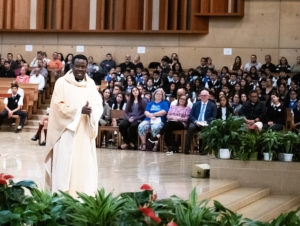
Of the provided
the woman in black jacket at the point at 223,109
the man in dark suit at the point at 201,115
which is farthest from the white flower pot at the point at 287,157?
the woman in black jacket at the point at 223,109

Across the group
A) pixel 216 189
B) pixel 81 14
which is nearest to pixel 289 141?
pixel 216 189

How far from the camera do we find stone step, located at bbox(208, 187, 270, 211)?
24.2 ft

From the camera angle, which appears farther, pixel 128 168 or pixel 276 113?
pixel 276 113

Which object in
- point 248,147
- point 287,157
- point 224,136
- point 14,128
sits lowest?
point 14,128

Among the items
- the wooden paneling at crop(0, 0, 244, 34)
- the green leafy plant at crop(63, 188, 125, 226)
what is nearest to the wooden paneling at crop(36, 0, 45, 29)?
the wooden paneling at crop(0, 0, 244, 34)

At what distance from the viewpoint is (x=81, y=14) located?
67.6 ft

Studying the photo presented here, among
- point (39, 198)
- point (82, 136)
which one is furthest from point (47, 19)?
point (39, 198)

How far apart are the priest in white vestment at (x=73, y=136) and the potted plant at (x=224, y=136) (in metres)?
3.41

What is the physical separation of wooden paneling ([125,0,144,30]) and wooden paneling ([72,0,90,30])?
4.37 ft

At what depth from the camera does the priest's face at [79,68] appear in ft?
18.4

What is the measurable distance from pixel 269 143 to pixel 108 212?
18.3ft

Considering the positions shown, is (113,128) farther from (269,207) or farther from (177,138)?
(269,207)

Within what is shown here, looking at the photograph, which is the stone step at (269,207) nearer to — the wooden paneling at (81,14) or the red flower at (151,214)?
the red flower at (151,214)

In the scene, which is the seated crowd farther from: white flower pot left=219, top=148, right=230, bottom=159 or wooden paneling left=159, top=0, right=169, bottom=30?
wooden paneling left=159, top=0, right=169, bottom=30
